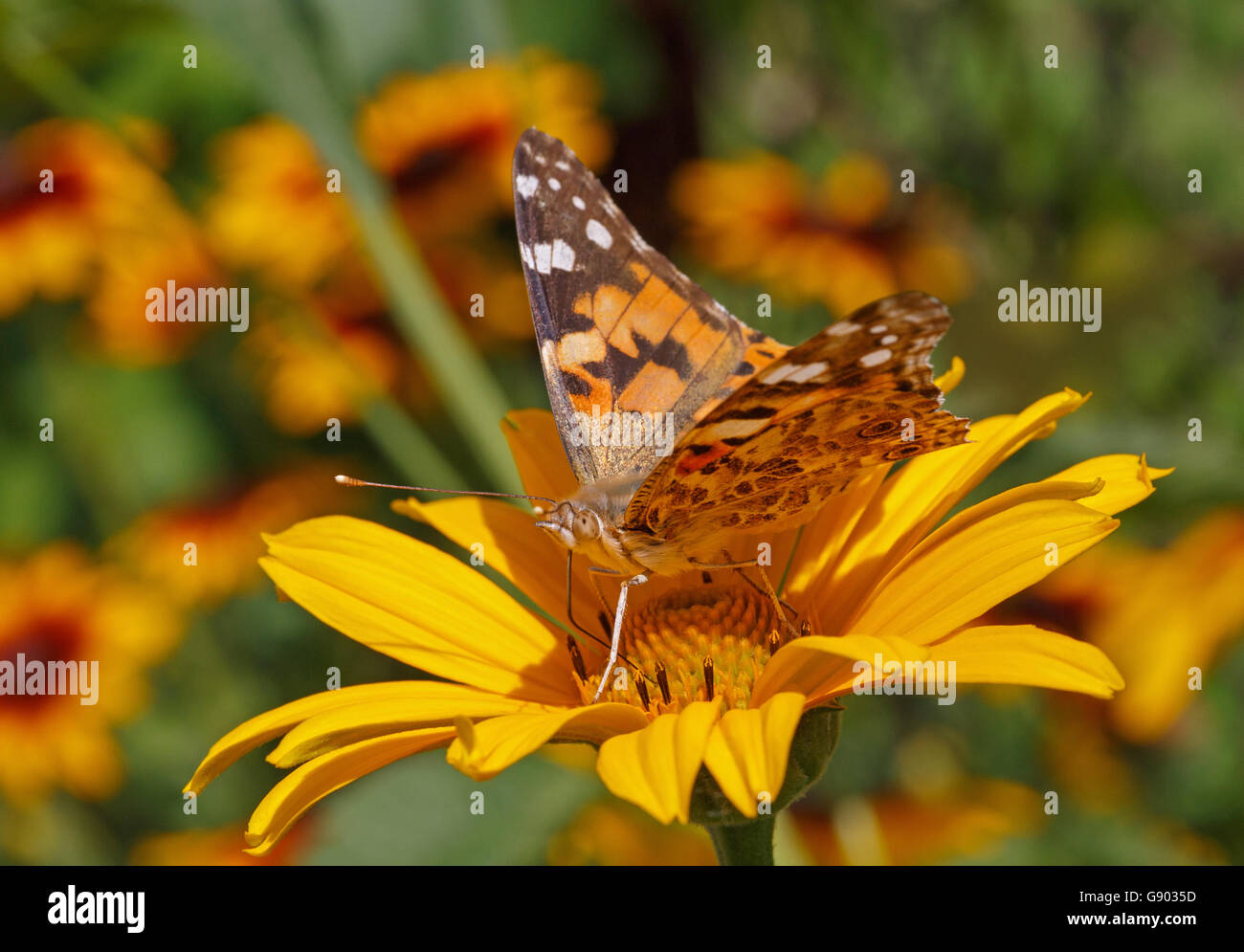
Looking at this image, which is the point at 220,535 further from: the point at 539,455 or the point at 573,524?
the point at 573,524

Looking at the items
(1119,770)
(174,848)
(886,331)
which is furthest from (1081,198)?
(174,848)

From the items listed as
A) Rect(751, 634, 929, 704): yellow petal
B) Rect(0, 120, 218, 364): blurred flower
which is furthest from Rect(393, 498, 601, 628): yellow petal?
Rect(0, 120, 218, 364): blurred flower

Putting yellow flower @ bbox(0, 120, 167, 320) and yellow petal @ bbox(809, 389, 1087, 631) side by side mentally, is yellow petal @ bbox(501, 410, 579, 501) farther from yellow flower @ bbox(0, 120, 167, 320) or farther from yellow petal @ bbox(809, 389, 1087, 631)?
yellow flower @ bbox(0, 120, 167, 320)

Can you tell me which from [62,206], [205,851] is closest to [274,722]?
[205,851]

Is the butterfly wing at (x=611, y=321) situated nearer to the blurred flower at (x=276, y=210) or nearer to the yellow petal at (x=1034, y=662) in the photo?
the yellow petal at (x=1034, y=662)

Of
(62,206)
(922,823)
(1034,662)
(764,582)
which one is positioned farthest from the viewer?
(62,206)

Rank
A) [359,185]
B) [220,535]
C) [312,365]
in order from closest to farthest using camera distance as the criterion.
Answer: [359,185]
[312,365]
[220,535]

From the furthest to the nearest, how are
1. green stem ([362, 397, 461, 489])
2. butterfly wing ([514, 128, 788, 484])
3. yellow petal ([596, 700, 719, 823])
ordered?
green stem ([362, 397, 461, 489]) → butterfly wing ([514, 128, 788, 484]) → yellow petal ([596, 700, 719, 823])
